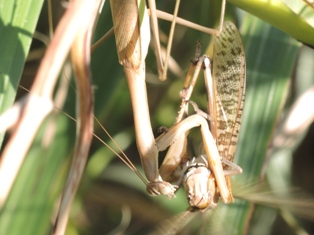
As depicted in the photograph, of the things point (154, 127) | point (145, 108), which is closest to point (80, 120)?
point (145, 108)

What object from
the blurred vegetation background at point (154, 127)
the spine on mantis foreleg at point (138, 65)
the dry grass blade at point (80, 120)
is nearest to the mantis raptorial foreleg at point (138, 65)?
the spine on mantis foreleg at point (138, 65)

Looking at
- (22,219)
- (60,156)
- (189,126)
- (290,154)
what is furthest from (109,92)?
(290,154)

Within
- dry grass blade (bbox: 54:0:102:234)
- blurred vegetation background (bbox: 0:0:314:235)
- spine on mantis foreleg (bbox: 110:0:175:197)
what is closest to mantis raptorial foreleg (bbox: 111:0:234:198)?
spine on mantis foreleg (bbox: 110:0:175:197)

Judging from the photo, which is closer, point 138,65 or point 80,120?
point 80,120

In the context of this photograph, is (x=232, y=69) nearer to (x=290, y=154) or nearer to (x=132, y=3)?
(x=132, y=3)

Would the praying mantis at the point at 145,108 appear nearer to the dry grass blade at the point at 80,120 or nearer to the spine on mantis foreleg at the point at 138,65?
the spine on mantis foreleg at the point at 138,65

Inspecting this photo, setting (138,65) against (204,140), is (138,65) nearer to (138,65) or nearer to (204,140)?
(138,65)
